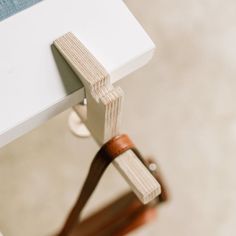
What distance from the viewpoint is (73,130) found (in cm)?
114

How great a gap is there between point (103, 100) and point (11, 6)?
5.1 inches

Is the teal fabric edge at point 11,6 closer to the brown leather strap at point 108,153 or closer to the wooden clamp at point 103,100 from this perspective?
the wooden clamp at point 103,100

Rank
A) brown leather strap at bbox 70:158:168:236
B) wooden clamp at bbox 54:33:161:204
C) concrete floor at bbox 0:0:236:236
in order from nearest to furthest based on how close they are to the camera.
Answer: wooden clamp at bbox 54:33:161:204, brown leather strap at bbox 70:158:168:236, concrete floor at bbox 0:0:236:236

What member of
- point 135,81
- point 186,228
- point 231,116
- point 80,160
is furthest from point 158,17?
point 186,228

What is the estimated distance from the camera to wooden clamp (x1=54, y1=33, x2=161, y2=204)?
0.43 m

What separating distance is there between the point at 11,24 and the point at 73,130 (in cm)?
69

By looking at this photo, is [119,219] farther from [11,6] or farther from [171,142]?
[11,6]

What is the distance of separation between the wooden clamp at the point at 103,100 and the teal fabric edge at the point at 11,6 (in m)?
0.05

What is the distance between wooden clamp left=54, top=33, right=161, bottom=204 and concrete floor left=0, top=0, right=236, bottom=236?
0.64 m

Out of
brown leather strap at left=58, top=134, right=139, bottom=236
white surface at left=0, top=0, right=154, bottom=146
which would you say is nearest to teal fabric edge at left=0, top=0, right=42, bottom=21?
white surface at left=0, top=0, right=154, bottom=146

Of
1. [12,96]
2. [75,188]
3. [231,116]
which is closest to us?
[12,96]

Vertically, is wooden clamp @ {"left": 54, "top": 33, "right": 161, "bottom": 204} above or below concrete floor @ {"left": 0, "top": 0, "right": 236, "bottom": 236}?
above

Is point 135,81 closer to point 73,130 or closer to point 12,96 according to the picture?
point 73,130

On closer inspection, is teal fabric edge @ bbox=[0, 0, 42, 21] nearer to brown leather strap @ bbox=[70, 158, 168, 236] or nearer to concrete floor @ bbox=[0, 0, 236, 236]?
brown leather strap @ bbox=[70, 158, 168, 236]
